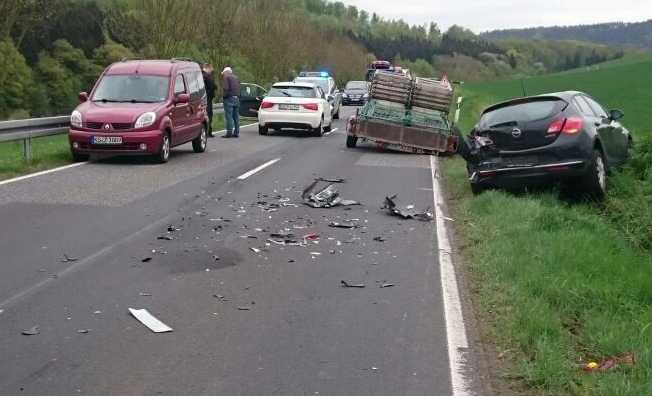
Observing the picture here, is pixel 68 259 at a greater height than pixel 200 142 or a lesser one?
greater

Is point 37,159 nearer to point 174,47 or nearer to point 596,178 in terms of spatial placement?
point 596,178

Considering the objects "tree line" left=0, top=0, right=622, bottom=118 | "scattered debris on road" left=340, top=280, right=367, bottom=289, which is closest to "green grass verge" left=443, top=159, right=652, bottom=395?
"scattered debris on road" left=340, top=280, right=367, bottom=289

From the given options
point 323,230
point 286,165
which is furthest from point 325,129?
point 323,230

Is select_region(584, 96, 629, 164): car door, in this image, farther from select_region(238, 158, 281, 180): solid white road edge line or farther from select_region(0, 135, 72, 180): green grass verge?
select_region(0, 135, 72, 180): green grass verge

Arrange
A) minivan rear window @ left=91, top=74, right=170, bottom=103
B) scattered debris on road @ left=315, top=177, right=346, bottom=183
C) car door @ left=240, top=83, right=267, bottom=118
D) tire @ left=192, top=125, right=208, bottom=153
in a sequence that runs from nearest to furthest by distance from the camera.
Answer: scattered debris on road @ left=315, top=177, right=346, bottom=183
minivan rear window @ left=91, top=74, right=170, bottom=103
tire @ left=192, top=125, right=208, bottom=153
car door @ left=240, top=83, right=267, bottom=118

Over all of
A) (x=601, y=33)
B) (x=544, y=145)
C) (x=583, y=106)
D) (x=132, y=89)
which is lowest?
(x=601, y=33)

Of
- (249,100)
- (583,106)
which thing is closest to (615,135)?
(583,106)

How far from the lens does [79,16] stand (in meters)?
69.6

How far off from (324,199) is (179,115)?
6.17 meters

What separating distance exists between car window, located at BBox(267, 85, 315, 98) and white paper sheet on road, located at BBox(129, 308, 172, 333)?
60.1ft

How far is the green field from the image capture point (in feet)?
15.2

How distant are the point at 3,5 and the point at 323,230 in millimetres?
14871

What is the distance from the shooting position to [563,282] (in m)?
6.40

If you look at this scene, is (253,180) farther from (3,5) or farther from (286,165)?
(3,5)
